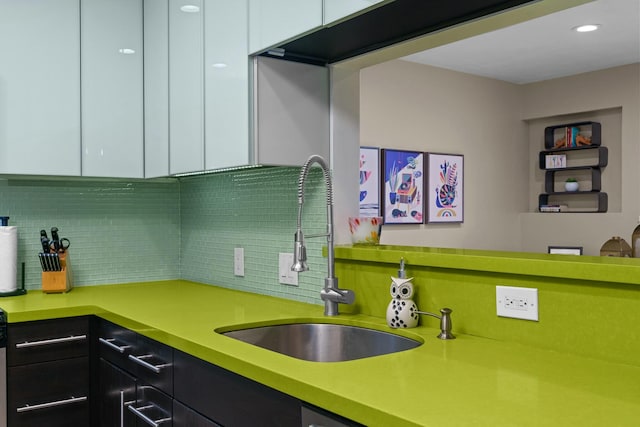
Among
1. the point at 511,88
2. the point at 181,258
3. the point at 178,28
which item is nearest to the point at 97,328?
the point at 181,258

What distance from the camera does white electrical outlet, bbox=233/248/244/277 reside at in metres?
2.71

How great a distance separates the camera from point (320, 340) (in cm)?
203

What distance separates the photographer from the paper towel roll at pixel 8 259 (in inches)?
103

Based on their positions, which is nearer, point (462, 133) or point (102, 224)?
point (102, 224)

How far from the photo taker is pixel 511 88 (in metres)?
6.61

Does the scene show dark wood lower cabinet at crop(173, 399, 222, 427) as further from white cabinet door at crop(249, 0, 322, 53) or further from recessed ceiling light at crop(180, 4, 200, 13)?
recessed ceiling light at crop(180, 4, 200, 13)

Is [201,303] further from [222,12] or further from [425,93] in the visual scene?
[425,93]

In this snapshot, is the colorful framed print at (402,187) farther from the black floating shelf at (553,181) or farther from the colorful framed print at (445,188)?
the black floating shelf at (553,181)

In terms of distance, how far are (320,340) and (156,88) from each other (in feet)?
4.55

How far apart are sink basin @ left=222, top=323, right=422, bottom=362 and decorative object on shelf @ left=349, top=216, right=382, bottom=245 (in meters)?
0.35

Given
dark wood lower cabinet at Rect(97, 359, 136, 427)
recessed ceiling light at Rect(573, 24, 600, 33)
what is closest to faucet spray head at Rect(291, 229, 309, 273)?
dark wood lower cabinet at Rect(97, 359, 136, 427)

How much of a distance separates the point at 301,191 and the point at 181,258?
4.89ft

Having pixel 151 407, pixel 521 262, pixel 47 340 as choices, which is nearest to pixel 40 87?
pixel 47 340

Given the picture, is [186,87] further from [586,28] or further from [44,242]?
[586,28]
